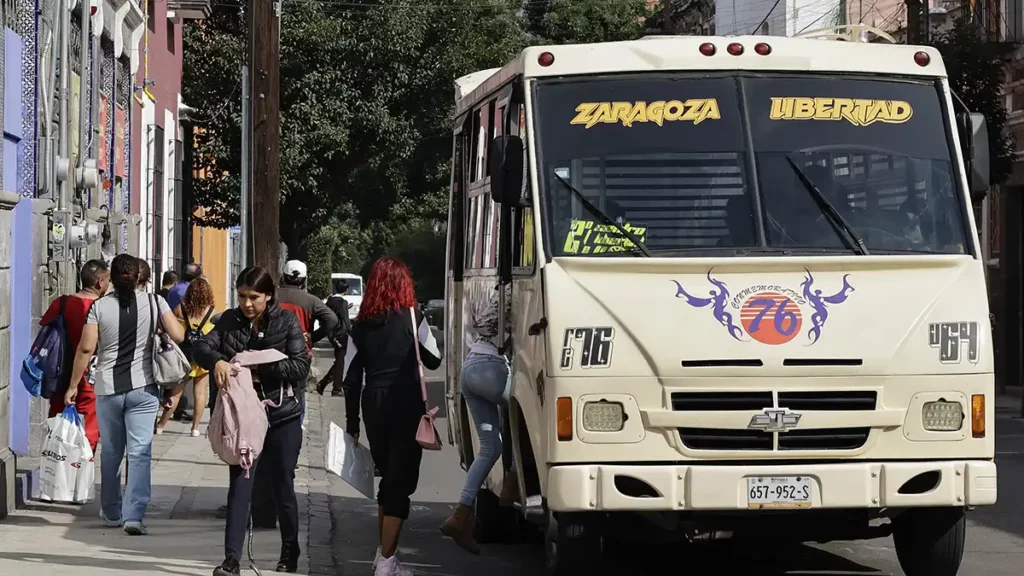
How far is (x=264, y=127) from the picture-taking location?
677 inches

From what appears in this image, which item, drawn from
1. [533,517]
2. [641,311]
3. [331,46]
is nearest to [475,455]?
[533,517]

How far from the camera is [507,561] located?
412 inches

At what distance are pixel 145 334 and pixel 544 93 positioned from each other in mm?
3397

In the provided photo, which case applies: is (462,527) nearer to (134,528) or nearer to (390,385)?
(390,385)

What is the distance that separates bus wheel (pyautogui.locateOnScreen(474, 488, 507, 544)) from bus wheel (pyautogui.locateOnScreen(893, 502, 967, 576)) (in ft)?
9.48

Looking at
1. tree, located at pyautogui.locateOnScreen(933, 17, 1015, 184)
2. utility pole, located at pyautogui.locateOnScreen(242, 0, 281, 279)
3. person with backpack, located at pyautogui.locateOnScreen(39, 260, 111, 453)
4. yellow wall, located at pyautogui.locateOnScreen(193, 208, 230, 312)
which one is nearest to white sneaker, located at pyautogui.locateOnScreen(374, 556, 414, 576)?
person with backpack, located at pyautogui.locateOnScreen(39, 260, 111, 453)

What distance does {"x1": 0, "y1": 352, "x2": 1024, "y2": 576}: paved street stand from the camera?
984cm

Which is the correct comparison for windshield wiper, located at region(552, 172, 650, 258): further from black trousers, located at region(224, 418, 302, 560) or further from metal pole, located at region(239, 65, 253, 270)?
metal pole, located at region(239, 65, 253, 270)

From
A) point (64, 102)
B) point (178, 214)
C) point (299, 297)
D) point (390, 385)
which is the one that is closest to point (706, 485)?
point (390, 385)

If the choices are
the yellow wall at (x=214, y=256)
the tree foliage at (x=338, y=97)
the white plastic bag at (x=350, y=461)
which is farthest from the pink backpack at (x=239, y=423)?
the yellow wall at (x=214, y=256)

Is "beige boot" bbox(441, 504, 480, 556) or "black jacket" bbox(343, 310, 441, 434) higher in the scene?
"black jacket" bbox(343, 310, 441, 434)

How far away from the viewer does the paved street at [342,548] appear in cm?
984

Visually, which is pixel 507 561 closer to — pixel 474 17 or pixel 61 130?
pixel 61 130

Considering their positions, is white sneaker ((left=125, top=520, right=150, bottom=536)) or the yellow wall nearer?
white sneaker ((left=125, top=520, right=150, bottom=536))
